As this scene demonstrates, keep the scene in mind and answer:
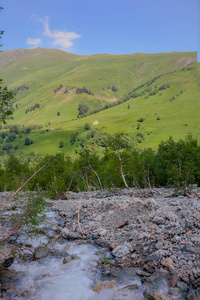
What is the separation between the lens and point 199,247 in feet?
43.7

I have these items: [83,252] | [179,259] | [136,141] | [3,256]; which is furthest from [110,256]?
[136,141]

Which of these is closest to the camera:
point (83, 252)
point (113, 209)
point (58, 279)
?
point (58, 279)

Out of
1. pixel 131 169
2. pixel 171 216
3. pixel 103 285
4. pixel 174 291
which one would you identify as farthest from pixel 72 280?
pixel 131 169

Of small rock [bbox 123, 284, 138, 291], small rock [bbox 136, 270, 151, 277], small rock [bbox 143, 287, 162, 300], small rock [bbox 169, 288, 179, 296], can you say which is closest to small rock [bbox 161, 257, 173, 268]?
small rock [bbox 136, 270, 151, 277]

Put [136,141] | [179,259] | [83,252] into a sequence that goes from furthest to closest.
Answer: [136,141] → [83,252] → [179,259]

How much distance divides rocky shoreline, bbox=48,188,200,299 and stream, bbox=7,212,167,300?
0.96m

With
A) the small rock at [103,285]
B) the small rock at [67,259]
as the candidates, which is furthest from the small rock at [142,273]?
the small rock at [67,259]

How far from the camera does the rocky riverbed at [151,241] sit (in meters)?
11.6

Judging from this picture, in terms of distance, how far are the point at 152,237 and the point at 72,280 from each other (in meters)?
6.53

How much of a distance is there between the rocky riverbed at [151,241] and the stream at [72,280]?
530 millimetres

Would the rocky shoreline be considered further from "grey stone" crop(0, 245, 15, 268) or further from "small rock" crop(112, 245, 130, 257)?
"grey stone" crop(0, 245, 15, 268)

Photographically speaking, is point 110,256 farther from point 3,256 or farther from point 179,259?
point 3,256

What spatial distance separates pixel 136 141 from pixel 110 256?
186413 mm

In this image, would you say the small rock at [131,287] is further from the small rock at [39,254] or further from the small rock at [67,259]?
the small rock at [39,254]
